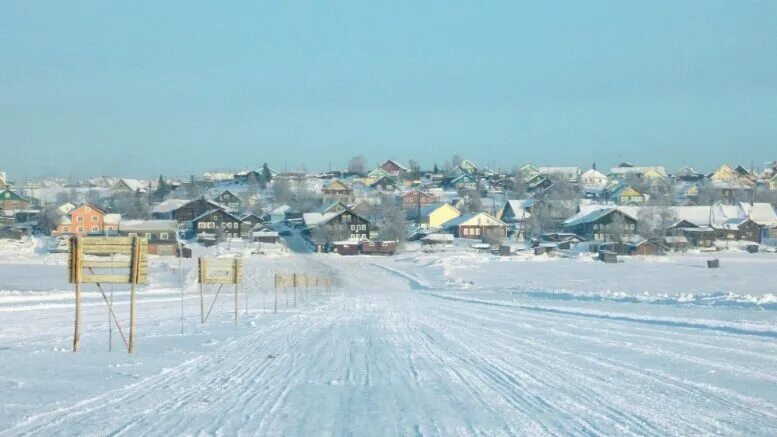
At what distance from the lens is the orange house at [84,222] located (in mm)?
120438

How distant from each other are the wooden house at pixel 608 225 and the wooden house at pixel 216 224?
45892 millimetres

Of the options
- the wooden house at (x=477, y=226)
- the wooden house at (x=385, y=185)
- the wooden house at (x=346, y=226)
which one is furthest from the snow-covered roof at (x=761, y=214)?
the wooden house at (x=385, y=185)

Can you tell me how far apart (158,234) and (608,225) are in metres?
55.9

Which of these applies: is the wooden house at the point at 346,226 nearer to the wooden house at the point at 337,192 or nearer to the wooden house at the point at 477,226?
the wooden house at the point at 477,226

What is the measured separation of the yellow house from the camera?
5379 inches

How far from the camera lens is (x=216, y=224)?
116125 mm

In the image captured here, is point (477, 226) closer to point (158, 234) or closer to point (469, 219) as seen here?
point (469, 219)

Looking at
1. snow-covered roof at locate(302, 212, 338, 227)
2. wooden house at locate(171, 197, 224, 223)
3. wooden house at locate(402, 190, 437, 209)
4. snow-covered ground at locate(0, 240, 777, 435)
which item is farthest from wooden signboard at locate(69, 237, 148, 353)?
wooden house at locate(402, 190, 437, 209)

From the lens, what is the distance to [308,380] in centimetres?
1275

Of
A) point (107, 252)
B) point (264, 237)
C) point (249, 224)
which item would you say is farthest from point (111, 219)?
point (107, 252)

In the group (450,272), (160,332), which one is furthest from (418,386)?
(450,272)

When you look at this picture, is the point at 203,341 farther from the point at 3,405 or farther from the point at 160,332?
the point at 3,405

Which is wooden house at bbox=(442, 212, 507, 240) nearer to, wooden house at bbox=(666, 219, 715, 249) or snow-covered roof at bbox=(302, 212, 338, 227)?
snow-covered roof at bbox=(302, 212, 338, 227)

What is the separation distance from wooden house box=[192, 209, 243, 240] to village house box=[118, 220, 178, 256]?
21.0ft
